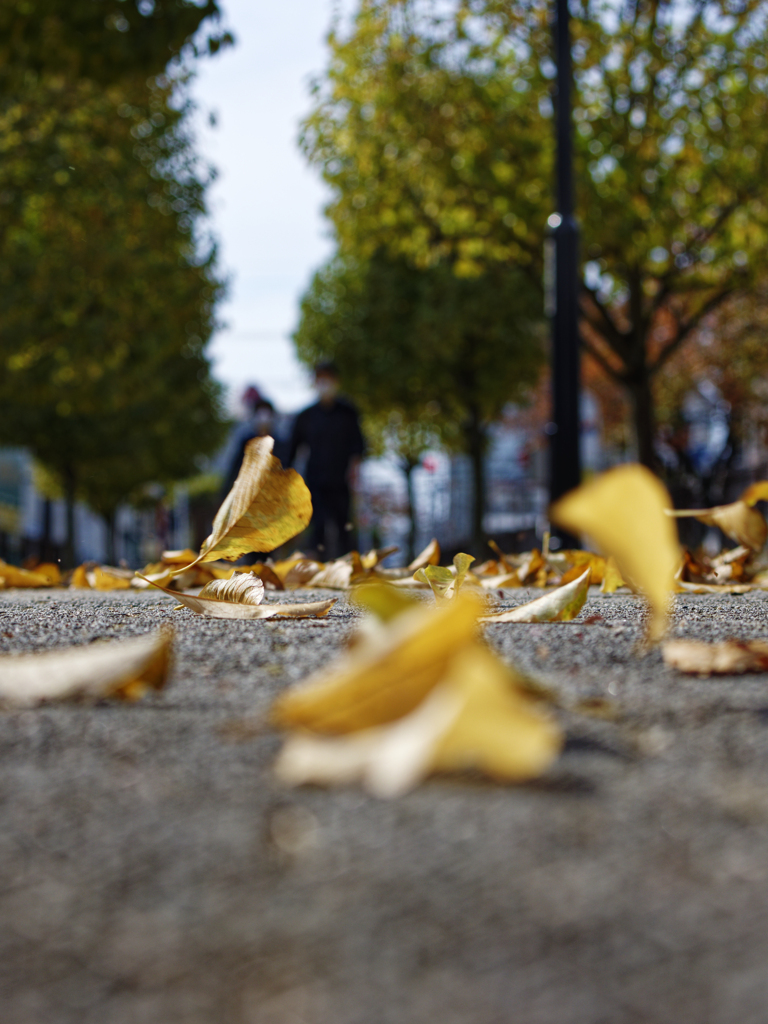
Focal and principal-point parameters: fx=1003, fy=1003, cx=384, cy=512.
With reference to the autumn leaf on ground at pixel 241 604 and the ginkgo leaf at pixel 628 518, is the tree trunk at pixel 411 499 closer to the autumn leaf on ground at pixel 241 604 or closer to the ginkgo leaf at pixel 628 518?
the autumn leaf on ground at pixel 241 604

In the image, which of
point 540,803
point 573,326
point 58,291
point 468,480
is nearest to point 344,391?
point 468,480

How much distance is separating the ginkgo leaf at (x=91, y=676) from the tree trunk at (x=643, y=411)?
421 inches

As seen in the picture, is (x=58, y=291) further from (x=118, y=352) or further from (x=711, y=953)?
(x=711, y=953)

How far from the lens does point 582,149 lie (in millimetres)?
10031

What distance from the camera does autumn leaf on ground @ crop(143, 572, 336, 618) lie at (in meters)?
1.64

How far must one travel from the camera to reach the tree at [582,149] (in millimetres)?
9797

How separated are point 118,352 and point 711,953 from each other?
14.1 meters

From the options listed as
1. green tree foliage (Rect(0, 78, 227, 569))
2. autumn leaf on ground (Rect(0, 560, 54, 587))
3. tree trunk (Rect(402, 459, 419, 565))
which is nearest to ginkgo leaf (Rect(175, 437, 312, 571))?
autumn leaf on ground (Rect(0, 560, 54, 587))

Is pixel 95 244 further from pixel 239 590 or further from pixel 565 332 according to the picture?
pixel 239 590

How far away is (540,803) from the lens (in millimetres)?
660

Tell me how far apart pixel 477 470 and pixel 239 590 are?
1823cm

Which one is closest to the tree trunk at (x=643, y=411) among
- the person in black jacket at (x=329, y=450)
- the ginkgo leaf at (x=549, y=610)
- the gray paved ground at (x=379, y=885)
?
the person in black jacket at (x=329, y=450)

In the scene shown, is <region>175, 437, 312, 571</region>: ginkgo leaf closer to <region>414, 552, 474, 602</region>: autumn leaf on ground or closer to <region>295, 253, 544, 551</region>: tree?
<region>414, 552, 474, 602</region>: autumn leaf on ground

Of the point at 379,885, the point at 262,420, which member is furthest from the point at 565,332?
the point at 379,885
